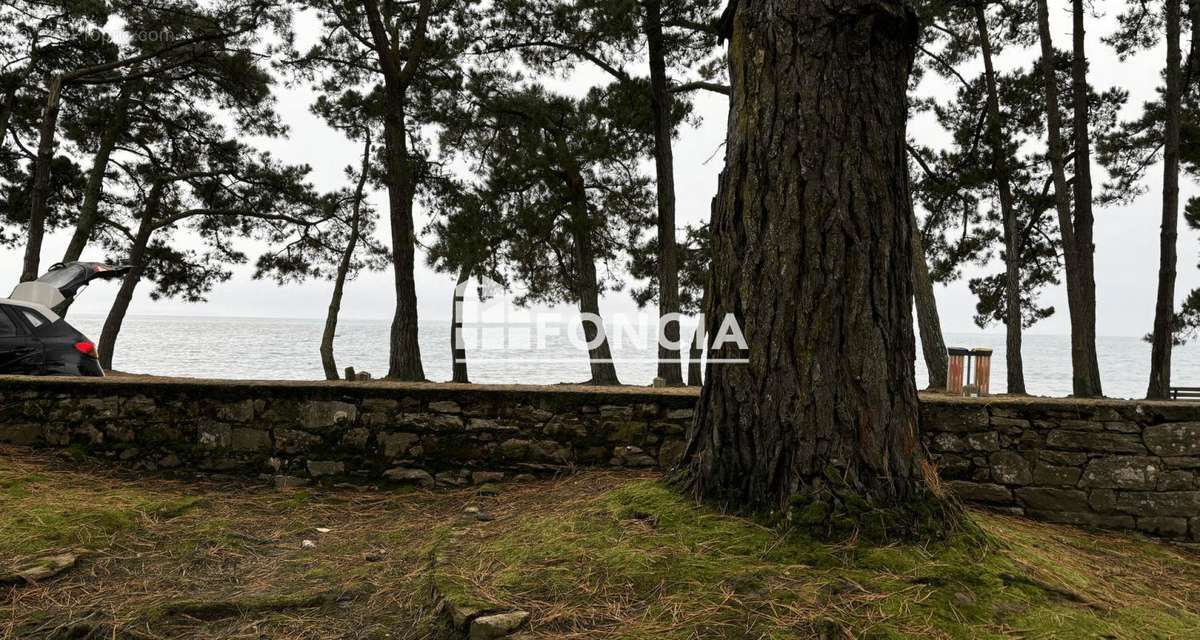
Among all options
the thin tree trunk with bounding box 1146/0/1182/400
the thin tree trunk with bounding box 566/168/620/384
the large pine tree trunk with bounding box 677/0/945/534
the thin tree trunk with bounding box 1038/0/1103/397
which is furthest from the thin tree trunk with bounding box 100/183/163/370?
the thin tree trunk with bounding box 1146/0/1182/400

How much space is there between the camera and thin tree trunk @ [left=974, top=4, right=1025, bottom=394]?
36.1 ft

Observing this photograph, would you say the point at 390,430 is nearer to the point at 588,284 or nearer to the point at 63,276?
the point at 63,276

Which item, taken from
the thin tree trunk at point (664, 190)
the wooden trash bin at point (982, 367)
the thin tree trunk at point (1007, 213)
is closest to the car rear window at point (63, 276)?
the thin tree trunk at point (664, 190)

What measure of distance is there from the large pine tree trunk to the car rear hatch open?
834cm

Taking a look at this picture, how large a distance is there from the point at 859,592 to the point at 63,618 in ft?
9.12

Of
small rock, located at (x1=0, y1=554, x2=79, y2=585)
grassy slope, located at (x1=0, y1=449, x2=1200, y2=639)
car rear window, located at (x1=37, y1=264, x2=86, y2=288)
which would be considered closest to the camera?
grassy slope, located at (x1=0, y1=449, x2=1200, y2=639)

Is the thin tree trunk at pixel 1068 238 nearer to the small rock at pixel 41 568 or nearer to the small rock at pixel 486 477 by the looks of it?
the small rock at pixel 486 477

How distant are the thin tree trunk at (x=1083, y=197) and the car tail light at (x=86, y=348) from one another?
12381 mm

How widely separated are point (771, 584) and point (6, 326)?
6.16 metres

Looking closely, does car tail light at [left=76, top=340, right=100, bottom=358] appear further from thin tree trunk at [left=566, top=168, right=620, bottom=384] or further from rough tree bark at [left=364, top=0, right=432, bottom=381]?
thin tree trunk at [left=566, top=168, right=620, bottom=384]

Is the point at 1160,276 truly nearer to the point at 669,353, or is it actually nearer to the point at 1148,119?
the point at 1148,119

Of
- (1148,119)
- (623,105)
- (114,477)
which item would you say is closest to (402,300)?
(623,105)

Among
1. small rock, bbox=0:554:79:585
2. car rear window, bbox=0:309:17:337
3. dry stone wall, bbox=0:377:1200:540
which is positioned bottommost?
small rock, bbox=0:554:79:585

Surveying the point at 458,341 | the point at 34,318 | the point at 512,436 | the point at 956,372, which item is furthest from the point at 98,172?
the point at 956,372
